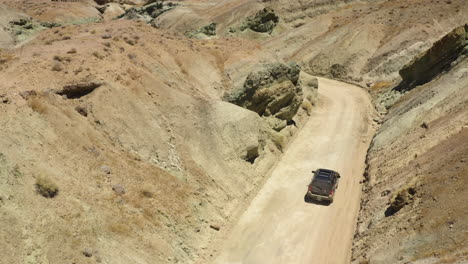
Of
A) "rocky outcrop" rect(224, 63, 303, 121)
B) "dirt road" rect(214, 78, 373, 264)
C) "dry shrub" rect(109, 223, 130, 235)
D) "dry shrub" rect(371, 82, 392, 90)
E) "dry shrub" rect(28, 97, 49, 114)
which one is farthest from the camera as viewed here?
"dry shrub" rect(371, 82, 392, 90)

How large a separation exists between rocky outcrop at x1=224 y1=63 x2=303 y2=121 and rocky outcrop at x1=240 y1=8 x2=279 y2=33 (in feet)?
132

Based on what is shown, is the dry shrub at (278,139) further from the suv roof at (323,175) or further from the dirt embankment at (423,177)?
the dirt embankment at (423,177)

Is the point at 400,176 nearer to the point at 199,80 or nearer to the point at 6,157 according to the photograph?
the point at 199,80

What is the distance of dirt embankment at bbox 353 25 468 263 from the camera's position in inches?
869

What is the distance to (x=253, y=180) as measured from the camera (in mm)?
33719

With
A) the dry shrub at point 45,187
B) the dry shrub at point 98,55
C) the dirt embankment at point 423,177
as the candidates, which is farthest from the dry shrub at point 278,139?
the dry shrub at point 45,187

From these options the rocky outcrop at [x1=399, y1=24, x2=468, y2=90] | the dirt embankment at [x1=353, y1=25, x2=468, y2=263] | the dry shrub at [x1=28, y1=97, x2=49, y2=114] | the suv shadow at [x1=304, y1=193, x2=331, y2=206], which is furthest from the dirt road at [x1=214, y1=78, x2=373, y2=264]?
the dry shrub at [x1=28, y1=97, x2=49, y2=114]

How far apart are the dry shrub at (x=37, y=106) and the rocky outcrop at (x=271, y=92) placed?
690 inches

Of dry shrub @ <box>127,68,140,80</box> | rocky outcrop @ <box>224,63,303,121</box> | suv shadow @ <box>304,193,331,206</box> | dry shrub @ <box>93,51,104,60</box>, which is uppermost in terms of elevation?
dry shrub @ <box>93,51,104,60</box>

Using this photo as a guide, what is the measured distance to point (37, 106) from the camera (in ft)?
82.4

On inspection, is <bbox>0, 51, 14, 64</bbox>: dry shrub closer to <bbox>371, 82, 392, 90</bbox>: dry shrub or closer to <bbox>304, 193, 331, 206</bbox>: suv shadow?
<bbox>304, 193, 331, 206</bbox>: suv shadow

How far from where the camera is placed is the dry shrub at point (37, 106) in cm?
2502

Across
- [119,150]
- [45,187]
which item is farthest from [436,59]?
[45,187]

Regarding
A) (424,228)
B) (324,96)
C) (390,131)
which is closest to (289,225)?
(424,228)
